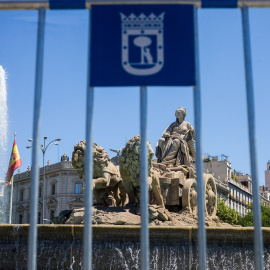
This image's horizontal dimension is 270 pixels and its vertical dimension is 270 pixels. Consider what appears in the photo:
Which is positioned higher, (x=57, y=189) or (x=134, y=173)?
(x=57, y=189)

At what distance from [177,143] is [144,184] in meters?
10.1

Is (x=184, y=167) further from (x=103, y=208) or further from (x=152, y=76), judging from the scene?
(x=152, y=76)

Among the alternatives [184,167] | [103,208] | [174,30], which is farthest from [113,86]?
[184,167]

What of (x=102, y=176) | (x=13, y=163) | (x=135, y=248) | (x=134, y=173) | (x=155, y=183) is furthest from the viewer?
(x=13, y=163)

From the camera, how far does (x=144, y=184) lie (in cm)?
631

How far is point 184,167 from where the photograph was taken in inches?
637

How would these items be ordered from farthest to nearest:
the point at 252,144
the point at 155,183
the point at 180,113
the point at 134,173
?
the point at 180,113 → the point at 155,183 → the point at 134,173 → the point at 252,144

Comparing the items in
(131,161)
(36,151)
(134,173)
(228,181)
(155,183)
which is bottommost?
(36,151)

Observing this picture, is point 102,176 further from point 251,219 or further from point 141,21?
point 251,219

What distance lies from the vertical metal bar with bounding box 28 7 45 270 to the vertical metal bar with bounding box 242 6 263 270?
252 cm

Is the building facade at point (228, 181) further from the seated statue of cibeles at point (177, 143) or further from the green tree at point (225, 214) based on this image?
the seated statue of cibeles at point (177, 143)

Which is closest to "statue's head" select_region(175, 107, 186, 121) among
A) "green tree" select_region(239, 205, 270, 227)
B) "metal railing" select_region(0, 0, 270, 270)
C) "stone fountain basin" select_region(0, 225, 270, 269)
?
"stone fountain basin" select_region(0, 225, 270, 269)

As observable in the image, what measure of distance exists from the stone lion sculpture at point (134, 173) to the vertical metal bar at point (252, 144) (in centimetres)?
668

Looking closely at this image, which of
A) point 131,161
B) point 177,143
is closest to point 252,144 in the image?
point 131,161
